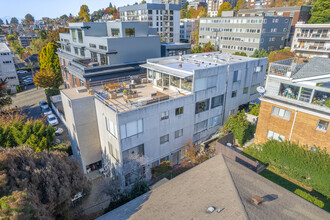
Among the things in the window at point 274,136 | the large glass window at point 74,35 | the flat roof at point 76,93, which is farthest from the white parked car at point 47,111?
the window at point 274,136

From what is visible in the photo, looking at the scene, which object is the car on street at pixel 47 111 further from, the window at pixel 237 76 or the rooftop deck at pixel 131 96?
the window at pixel 237 76

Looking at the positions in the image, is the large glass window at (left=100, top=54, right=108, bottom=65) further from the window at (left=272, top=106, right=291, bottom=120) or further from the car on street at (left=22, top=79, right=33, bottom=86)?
the car on street at (left=22, top=79, right=33, bottom=86)

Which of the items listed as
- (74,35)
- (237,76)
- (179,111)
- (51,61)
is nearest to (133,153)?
(179,111)

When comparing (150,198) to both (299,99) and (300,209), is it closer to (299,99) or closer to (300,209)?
(300,209)

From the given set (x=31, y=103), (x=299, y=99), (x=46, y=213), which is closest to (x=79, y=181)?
(x=46, y=213)

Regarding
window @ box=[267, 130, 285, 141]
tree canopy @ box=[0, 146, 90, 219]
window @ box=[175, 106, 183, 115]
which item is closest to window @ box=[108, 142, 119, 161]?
tree canopy @ box=[0, 146, 90, 219]

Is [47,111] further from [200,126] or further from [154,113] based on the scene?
[200,126]
